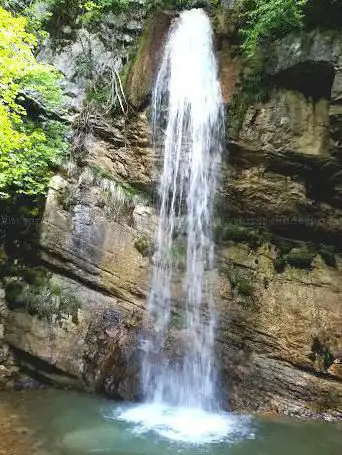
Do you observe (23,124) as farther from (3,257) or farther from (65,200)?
(3,257)

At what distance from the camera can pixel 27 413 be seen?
6406 millimetres

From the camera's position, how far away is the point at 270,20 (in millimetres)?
8211

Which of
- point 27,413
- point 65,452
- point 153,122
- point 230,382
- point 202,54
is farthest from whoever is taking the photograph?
point 202,54

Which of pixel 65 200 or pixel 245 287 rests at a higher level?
pixel 65 200

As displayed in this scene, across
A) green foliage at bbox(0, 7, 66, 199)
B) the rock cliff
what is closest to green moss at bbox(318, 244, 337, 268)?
the rock cliff

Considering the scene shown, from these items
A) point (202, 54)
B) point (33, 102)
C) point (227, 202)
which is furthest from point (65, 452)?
point (202, 54)

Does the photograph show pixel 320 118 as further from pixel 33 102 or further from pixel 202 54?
pixel 33 102

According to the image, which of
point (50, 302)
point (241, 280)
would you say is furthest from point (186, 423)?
point (50, 302)

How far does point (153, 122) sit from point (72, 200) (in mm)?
2472

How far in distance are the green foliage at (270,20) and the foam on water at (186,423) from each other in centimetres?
697

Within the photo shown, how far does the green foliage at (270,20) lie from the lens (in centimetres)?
795

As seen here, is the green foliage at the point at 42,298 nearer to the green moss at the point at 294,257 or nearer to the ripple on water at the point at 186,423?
the ripple on water at the point at 186,423

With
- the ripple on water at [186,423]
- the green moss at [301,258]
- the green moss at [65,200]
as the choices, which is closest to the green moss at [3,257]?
the green moss at [65,200]

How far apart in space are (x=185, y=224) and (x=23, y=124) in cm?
414
